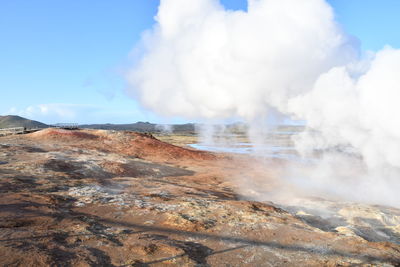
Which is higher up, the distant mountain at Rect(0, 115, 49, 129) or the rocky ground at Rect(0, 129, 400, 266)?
the distant mountain at Rect(0, 115, 49, 129)

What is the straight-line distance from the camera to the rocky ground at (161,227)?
6434 mm

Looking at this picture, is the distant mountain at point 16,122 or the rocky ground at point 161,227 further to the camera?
the distant mountain at point 16,122

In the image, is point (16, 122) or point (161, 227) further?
point (16, 122)

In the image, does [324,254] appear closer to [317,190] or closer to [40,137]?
[317,190]

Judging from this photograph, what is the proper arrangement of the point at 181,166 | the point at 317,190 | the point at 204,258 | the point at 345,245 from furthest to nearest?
the point at 181,166 → the point at 317,190 → the point at 345,245 → the point at 204,258

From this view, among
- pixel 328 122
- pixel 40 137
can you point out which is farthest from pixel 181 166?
pixel 40 137

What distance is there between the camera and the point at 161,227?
27.7ft

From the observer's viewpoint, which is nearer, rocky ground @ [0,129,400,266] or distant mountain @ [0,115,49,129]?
rocky ground @ [0,129,400,266]

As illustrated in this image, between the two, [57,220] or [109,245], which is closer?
[109,245]

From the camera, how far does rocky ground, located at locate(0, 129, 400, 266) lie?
253 inches

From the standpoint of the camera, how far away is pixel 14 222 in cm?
751

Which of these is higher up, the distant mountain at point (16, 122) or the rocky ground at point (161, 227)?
the distant mountain at point (16, 122)

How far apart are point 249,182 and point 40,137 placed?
20038 mm

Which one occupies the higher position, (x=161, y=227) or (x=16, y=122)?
(x=16, y=122)
